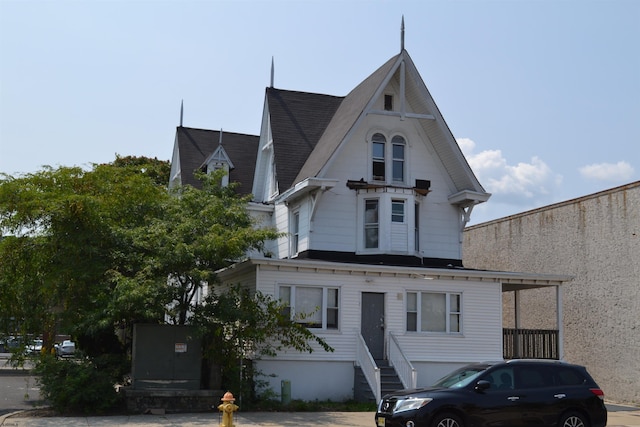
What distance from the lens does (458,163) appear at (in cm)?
2705

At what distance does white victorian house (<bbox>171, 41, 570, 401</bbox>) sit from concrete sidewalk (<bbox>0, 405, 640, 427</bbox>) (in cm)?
248

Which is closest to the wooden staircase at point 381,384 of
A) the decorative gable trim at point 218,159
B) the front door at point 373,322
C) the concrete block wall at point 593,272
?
the front door at point 373,322

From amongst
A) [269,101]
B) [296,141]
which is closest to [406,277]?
[296,141]

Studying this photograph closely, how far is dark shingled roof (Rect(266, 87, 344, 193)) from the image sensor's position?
91.8 ft

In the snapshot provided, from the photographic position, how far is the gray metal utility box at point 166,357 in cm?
1938

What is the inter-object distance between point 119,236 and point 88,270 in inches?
48.1

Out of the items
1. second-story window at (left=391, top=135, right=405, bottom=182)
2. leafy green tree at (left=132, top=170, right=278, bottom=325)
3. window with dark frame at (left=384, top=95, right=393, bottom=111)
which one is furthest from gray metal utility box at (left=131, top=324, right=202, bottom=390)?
window with dark frame at (left=384, top=95, right=393, bottom=111)

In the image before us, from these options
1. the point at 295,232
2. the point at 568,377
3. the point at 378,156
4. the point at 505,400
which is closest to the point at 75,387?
the point at 505,400

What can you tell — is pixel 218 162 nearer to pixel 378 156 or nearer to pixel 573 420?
pixel 378 156

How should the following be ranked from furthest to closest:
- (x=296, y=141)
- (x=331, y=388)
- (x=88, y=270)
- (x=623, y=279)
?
(x=296, y=141), (x=623, y=279), (x=331, y=388), (x=88, y=270)

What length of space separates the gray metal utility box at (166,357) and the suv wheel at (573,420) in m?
9.13

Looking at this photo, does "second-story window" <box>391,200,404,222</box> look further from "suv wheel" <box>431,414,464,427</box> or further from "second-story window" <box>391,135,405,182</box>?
"suv wheel" <box>431,414,464,427</box>

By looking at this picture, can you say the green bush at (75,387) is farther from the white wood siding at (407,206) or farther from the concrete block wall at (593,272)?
the concrete block wall at (593,272)

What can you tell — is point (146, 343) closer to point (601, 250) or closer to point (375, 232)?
point (375, 232)
